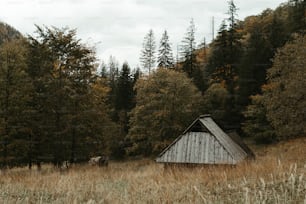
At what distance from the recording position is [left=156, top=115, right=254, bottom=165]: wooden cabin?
26656 millimetres

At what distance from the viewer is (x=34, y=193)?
7.05 meters

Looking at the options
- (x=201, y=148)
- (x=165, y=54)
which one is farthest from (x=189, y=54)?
(x=201, y=148)

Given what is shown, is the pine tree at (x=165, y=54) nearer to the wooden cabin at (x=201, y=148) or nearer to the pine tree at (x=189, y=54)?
the pine tree at (x=189, y=54)

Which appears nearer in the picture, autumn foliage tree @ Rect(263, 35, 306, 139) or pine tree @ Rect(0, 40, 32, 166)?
pine tree @ Rect(0, 40, 32, 166)

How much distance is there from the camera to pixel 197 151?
27.7 metres

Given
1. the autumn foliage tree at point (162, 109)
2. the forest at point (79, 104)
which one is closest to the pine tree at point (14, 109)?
the forest at point (79, 104)

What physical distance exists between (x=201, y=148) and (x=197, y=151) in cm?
35

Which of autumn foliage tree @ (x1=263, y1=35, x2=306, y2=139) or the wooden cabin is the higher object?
autumn foliage tree @ (x1=263, y1=35, x2=306, y2=139)

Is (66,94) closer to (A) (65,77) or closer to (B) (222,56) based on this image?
(A) (65,77)

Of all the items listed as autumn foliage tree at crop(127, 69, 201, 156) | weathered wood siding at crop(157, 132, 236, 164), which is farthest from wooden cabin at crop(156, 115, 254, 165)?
autumn foliage tree at crop(127, 69, 201, 156)

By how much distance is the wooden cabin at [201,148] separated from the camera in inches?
1049

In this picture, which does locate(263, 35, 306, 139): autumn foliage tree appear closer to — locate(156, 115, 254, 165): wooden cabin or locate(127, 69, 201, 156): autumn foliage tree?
locate(156, 115, 254, 165): wooden cabin

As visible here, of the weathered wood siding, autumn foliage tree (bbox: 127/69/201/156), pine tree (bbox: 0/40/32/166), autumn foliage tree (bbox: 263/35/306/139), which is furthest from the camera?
autumn foliage tree (bbox: 127/69/201/156)

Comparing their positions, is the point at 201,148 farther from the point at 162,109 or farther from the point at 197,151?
the point at 162,109
